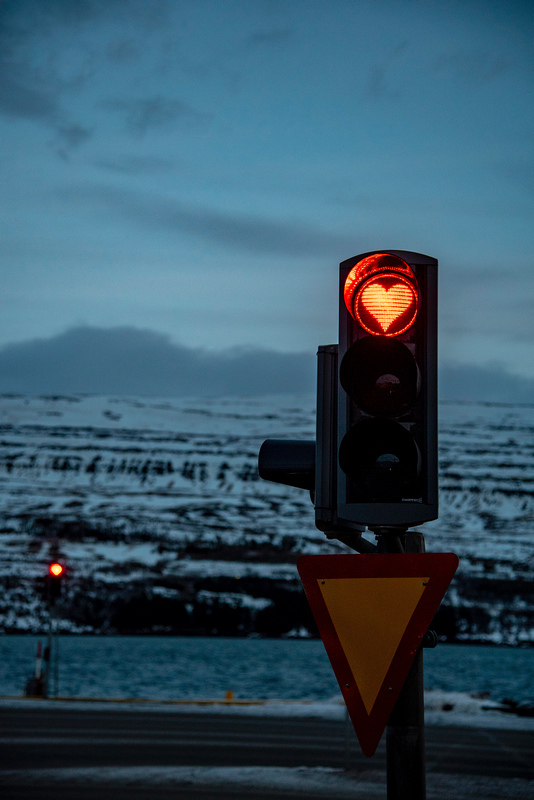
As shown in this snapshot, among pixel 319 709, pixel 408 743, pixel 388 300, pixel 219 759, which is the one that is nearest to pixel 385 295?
pixel 388 300

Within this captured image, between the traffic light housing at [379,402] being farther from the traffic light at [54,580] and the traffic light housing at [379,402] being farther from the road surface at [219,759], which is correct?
the traffic light at [54,580]

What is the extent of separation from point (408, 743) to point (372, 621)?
42 centimetres

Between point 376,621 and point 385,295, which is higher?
point 385,295

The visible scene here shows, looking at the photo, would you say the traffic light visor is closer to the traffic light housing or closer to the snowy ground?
the traffic light housing

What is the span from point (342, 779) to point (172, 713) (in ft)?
36.7

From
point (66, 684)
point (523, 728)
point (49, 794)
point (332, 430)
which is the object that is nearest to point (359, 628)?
point (332, 430)

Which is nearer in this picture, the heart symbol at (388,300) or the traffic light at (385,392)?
the traffic light at (385,392)

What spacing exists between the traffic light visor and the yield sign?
0.85m

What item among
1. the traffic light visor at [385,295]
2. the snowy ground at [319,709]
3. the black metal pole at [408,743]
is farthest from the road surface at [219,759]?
the traffic light visor at [385,295]

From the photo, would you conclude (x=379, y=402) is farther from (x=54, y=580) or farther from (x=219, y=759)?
(x=54, y=580)

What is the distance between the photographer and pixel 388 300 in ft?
11.7

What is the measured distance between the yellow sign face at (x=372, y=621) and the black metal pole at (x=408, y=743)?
0.11 meters

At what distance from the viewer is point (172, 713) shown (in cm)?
2262

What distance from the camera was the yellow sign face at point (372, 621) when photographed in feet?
10.9
